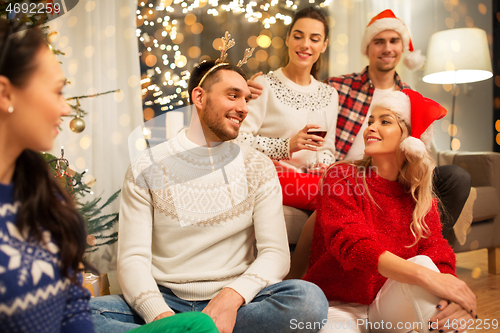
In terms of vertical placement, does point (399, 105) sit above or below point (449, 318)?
above

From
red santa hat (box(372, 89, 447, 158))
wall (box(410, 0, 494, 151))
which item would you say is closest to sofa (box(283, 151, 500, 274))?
wall (box(410, 0, 494, 151))

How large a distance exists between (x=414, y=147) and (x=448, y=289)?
40cm

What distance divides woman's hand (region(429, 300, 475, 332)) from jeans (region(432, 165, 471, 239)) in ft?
2.39

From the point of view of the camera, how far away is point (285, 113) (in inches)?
65.2

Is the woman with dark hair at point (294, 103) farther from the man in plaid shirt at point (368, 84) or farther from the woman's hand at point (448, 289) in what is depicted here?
the woman's hand at point (448, 289)

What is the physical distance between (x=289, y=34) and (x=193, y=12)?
0.70m

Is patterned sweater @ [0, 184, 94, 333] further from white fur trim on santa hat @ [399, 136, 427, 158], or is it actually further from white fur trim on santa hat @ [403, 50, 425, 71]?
white fur trim on santa hat @ [403, 50, 425, 71]

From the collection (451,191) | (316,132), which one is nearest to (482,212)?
(451,191)

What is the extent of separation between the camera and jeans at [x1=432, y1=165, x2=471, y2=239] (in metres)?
1.55

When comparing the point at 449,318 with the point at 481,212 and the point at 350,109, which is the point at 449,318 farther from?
the point at 481,212

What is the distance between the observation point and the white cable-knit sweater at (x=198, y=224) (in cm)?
95

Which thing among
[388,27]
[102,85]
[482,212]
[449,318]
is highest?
[388,27]

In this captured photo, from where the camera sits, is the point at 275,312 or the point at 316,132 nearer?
the point at 275,312

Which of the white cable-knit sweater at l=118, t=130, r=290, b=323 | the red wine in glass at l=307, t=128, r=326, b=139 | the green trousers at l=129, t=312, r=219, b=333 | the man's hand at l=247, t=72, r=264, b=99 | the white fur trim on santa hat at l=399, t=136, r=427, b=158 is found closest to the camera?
the green trousers at l=129, t=312, r=219, b=333
